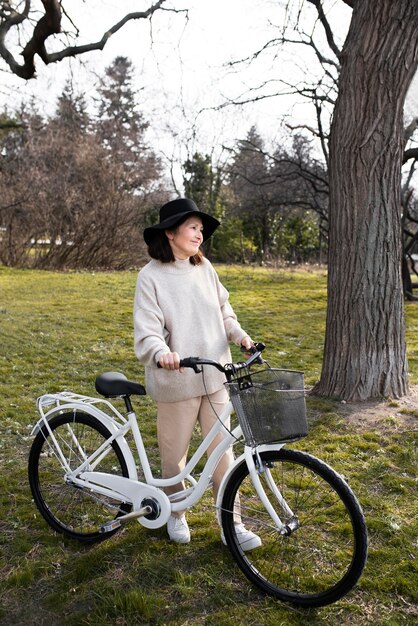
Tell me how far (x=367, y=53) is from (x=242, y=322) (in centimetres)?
581

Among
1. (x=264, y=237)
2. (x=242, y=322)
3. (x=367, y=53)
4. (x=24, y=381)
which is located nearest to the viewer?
(x=367, y=53)

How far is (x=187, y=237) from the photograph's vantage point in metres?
3.06

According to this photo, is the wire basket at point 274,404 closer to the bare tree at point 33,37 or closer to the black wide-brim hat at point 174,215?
the black wide-brim hat at point 174,215

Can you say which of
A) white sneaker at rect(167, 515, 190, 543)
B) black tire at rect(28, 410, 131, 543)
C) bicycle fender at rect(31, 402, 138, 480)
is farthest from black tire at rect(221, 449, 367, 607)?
black tire at rect(28, 410, 131, 543)

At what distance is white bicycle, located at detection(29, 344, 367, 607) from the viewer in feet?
8.30

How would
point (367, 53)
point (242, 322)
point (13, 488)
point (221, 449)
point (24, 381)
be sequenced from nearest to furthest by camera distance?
1. point (221, 449)
2. point (13, 488)
3. point (367, 53)
4. point (24, 381)
5. point (242, 322)

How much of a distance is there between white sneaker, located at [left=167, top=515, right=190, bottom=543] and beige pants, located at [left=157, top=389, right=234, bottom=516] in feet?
0.61

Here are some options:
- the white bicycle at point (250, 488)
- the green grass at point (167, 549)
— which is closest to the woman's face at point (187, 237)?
the white bicycle at point (250, 488)

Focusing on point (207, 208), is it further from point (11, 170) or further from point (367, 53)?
point (367, 53)

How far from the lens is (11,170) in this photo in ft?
68.7

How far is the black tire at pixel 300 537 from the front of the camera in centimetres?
256

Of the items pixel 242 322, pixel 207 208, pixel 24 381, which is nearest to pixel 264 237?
pixel 207 208

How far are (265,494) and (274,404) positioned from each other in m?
0.49

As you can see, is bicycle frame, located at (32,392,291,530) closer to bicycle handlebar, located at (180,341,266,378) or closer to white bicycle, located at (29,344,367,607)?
white bicycle, located at (29,344,367,607)
